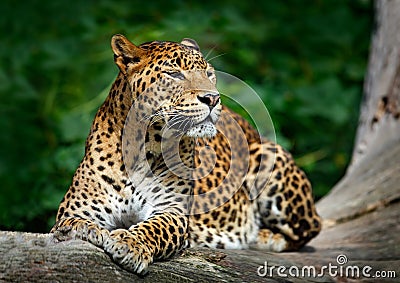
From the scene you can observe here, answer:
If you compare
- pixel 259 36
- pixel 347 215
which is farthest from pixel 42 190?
pixel 259 36

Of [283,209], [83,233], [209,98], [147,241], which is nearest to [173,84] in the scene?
[209,98]

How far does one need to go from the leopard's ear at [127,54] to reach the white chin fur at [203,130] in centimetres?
52

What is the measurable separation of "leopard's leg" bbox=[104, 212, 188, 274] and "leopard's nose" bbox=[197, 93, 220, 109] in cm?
74

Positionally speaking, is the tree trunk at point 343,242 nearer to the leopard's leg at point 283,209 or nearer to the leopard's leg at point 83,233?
the leopard's leg at point 83,233

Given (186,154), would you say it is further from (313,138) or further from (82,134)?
(313,138)

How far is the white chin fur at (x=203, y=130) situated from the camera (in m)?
4.73

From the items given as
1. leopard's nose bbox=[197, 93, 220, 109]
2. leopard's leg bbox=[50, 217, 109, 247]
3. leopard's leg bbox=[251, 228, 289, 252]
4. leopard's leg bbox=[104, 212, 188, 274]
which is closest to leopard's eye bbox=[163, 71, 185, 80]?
leopard's nose bbox=[197, 93, 220, 109]

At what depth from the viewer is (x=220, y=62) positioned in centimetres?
1105

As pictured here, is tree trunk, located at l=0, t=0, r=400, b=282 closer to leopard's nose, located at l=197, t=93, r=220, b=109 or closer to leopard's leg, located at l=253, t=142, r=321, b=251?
leopard's leg, located at l=253, t=142, r=321, b=251

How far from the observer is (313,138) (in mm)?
11797

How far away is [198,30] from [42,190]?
10.5ft

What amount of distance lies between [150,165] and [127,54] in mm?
715

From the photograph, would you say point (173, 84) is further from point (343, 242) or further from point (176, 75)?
point (343, 242)

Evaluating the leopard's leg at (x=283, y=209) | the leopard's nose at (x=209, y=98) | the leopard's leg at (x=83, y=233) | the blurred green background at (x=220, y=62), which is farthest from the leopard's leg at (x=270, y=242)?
the blurred green background at (x=220, y=62)
